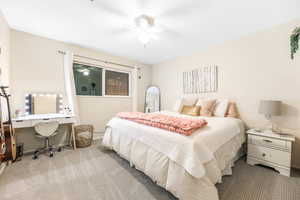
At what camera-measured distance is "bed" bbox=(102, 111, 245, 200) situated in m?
1.23

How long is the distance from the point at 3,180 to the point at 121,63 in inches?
132

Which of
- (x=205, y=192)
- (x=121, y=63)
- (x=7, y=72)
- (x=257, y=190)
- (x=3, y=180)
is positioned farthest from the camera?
(x=121, y=63)

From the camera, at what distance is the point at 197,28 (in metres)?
2.33

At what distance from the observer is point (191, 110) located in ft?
9.76

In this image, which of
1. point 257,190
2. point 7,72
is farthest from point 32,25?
point 257,190

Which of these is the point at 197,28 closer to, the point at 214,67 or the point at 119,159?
the point at 214,67

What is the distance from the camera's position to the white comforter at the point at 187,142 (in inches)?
49.4

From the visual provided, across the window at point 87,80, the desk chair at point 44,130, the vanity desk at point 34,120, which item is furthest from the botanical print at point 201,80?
the desk chair at point 44,130

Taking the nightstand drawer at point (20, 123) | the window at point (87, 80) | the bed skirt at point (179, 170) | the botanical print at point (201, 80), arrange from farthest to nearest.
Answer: the window at point (87, 80), the botanical print at point (201, 80), the nightstand drawer at point (20, 123), the bed skirt at point (179, 170)

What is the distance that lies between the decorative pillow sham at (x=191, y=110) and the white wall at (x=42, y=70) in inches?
87.5

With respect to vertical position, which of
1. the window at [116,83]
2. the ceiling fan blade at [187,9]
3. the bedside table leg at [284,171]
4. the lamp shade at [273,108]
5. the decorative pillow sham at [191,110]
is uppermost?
the ceiling fan blade at [187,9]

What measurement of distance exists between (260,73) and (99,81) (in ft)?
12.4

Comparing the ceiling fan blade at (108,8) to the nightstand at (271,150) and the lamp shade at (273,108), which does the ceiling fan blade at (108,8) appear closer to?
the lamp shade at (273,108)

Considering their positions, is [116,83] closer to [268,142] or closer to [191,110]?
[191,110]
